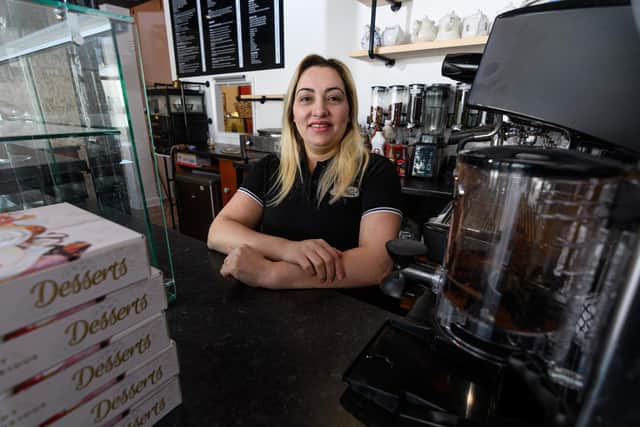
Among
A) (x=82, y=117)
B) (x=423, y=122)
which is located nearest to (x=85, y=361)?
(x=82, y=117)

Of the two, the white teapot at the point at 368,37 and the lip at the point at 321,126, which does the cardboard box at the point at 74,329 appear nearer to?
the lip at the point at 321,126

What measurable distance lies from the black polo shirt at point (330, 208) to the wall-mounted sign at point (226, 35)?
6.04 feet

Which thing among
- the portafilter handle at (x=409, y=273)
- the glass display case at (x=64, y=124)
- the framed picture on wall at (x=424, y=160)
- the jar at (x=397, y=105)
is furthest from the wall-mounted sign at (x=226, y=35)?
the portafilter handle at (x=409, y=273)

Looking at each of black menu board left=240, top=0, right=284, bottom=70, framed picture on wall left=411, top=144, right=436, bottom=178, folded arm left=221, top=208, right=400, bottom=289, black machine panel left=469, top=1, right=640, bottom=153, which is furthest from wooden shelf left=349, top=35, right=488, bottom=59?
black machine panel left=469, top=1, right=640, bottom=153

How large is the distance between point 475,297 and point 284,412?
0.28 m

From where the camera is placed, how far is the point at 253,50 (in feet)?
9.12

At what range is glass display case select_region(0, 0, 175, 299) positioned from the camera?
22.9 inches

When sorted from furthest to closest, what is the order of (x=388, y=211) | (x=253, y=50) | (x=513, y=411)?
(x=253, y=50) → (x=388, y=211) → (x=513, y=411)

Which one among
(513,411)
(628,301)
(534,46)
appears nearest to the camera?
(628,301)

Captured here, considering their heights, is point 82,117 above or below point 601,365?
above

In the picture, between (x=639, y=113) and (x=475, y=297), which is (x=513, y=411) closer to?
(x=475, y=297)

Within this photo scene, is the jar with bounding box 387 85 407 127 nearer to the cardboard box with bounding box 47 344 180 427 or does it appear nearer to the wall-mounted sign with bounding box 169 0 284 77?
the wall-mounted sign with bounding box 169 0 284 77

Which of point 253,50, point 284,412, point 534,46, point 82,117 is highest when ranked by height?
point 253,50

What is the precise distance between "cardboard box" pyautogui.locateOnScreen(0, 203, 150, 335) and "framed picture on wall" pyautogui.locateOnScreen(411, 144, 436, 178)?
1634mm
